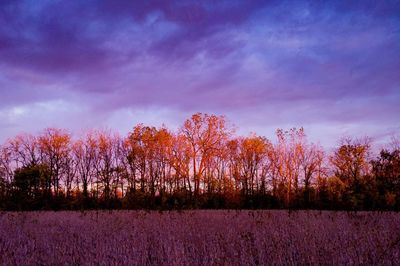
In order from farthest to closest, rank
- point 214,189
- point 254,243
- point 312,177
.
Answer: point 312,177 → point 214,189 → point 254,243

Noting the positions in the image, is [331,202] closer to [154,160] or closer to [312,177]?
[312,177]

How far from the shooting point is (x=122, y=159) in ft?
132

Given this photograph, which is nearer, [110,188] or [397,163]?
[397,163]

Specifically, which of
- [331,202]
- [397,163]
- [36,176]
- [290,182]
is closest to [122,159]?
[36,176]

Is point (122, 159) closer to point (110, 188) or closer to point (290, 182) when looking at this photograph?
point (110, 188)

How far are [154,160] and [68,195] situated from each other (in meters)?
9.13

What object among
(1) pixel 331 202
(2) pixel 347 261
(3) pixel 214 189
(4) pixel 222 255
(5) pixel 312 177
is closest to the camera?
(2) pixel 347 261

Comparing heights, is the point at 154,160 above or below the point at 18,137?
below

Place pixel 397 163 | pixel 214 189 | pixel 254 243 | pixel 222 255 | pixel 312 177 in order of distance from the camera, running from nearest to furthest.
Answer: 1. pixel 222 255
2. pixel 254 243
3. pixel 397 163
4. pixel 214 189
5. pixel 312 177

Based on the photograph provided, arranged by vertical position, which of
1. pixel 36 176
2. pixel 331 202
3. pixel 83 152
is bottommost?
pixel 331 202

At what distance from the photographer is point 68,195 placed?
36.3m

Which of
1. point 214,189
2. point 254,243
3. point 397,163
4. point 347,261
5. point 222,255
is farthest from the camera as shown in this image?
point 214,189

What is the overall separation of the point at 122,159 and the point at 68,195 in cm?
679

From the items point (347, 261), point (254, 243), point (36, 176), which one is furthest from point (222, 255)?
point (36, 176)
